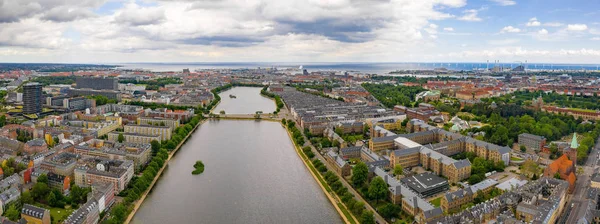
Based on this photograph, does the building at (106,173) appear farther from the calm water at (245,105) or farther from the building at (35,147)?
the calm water at (245,105)

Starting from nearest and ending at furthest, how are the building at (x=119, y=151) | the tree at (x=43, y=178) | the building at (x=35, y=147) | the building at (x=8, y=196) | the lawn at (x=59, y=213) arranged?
the lawn at (x=59, y=213), the building at (x=8, y=196), the tree at (x=43, y=178), the building at (x=119, y=151), the building at (x=35, y=147)

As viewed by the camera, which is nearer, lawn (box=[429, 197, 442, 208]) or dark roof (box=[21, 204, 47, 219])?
dark roof (box=[21, 204, 47, 219])

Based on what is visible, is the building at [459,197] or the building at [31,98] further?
the building at [31,98]

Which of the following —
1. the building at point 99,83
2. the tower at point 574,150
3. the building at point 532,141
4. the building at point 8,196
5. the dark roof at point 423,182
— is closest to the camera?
the building at point 8,196

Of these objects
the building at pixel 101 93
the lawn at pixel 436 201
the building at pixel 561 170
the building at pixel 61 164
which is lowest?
the lawn at pixel 436 201

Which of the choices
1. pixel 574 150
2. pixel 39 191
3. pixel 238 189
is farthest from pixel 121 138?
pixel 574 150

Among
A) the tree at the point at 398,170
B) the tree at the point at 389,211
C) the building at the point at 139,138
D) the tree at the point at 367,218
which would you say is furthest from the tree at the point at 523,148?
the building at the point at 139,138

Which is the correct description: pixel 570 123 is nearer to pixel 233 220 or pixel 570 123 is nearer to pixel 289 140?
pixel 289 140

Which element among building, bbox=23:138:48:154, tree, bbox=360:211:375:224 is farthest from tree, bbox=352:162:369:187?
building, bbox=23:138:48:154

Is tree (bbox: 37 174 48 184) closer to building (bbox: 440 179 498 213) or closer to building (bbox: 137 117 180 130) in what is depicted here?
building (bbox: 137 117 180 130)
